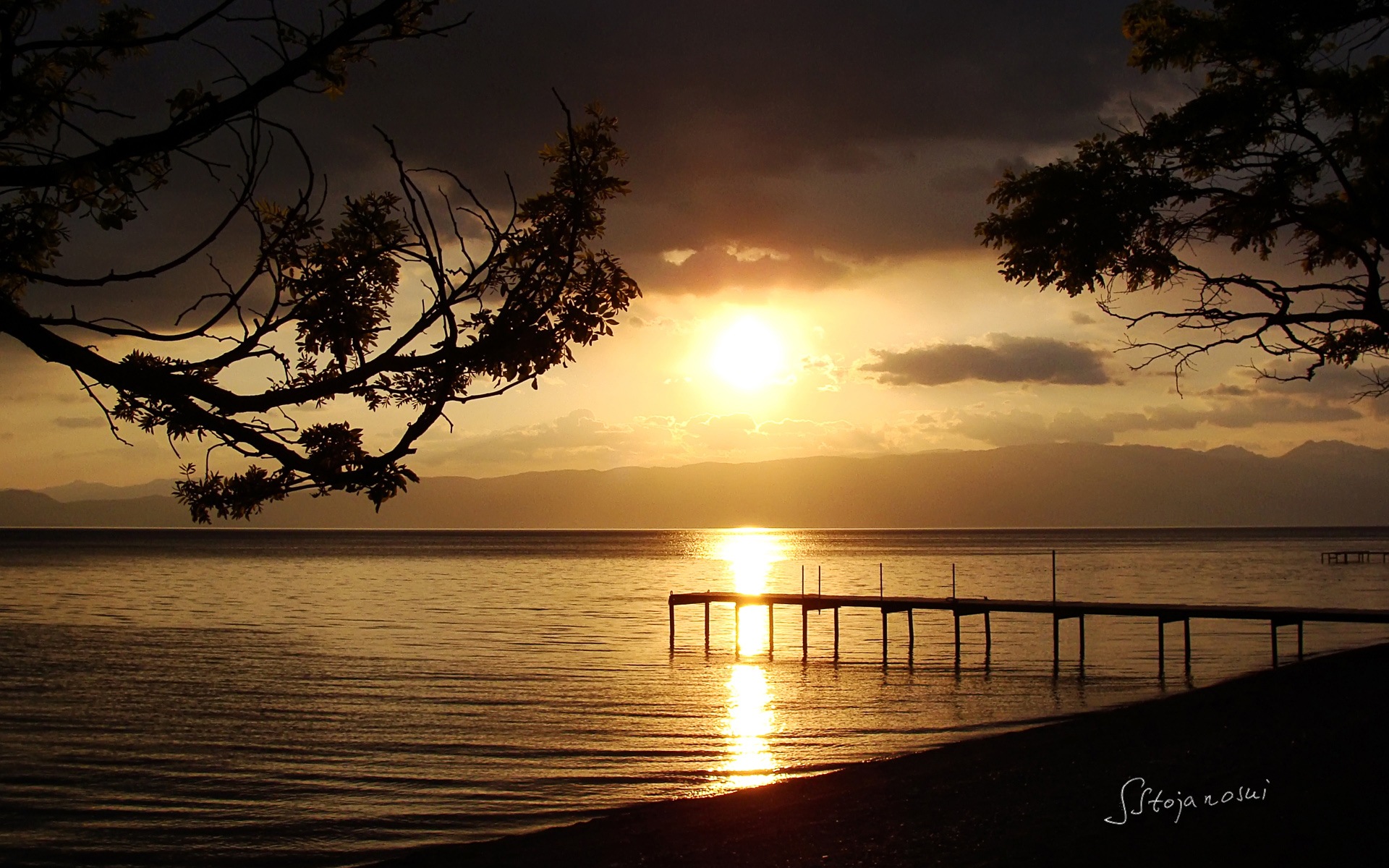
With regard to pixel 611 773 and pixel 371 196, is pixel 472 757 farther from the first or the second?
pixel 371 196

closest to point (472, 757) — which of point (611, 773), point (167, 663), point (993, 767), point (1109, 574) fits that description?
point (611, 773)

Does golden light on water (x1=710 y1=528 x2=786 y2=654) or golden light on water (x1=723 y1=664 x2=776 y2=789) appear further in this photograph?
golden light on water (x1=710 y1=528 x2=786 y2=654)

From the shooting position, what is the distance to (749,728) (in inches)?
908

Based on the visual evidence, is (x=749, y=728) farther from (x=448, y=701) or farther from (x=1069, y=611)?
(x=1069, y=611)

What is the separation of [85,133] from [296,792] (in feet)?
46.6

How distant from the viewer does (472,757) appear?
66.1ft

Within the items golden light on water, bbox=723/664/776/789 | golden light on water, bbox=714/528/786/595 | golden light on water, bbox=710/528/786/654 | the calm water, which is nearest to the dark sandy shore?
golden light on water, bbox=723/664/776/789

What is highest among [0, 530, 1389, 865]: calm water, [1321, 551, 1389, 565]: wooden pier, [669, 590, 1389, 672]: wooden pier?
[669, 590, 1389, 672]: wooden pier

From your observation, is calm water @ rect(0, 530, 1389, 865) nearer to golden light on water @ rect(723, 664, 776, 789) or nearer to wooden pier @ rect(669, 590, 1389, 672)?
golden light on water @ rect(723, 664, 776, 789)

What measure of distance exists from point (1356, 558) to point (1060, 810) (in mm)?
113847

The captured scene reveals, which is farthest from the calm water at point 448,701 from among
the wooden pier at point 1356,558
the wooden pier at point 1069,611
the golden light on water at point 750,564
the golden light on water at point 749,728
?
the wooden pier at point 1356,558

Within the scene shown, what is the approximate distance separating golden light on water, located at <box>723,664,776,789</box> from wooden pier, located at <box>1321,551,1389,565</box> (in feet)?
288

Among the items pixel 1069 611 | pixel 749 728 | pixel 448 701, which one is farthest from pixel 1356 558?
pixel 448 701

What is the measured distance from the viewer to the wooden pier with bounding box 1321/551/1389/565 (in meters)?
99.3
